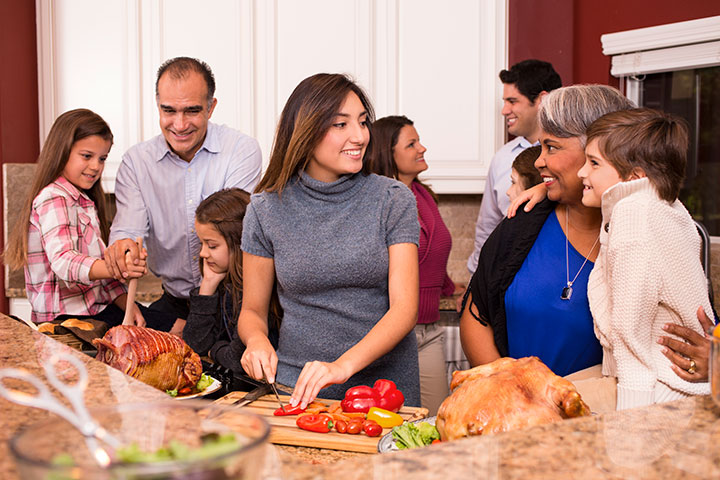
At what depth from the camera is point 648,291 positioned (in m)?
1.55

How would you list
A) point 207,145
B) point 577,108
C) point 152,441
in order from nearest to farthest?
1. point 152,441
2. point 577,108
3. point 207,145

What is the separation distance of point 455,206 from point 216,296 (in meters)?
Result: 2.22

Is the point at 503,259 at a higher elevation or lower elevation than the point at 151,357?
higher

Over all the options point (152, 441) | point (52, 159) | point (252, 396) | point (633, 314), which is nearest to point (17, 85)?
point (52, 159)

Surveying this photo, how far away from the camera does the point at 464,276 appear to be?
14.8 feet

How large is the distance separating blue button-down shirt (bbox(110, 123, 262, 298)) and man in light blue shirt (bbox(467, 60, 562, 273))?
1310mm

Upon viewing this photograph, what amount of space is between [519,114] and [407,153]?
64 centimetres

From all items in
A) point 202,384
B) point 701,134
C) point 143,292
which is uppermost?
point 701,134

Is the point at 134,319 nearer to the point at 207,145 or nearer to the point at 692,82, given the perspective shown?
the point at 207,145

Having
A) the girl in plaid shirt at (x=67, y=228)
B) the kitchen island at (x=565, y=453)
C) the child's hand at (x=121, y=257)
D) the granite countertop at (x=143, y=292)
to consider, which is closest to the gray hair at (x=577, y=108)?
the kitchen island at (x=565, y=453)

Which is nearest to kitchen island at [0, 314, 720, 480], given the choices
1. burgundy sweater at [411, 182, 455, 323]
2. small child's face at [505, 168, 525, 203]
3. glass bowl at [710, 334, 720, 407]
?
glass bowl at [710, 334, 720, 407]

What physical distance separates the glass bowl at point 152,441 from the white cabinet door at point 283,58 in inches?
137

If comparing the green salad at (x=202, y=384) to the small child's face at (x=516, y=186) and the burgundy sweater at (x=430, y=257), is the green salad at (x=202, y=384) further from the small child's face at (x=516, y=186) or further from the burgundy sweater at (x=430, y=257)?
the burgundy sweater at (x=430, y=257)

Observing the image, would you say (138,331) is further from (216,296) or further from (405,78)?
(405,78)
